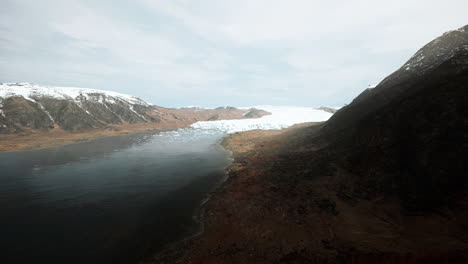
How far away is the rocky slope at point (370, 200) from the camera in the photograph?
1068cm

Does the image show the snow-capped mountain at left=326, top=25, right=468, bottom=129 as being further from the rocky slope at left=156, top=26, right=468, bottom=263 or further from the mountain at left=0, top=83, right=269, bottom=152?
the mountain at left=0, top=83, right=269, bottom=152

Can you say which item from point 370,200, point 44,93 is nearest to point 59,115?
point 44,93

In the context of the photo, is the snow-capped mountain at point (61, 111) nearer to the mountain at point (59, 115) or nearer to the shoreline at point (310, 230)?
the mountain at point (59, 115)

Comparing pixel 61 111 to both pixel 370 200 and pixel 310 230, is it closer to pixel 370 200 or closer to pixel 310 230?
pixel 310 230

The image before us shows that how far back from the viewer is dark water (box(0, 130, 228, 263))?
1258cm

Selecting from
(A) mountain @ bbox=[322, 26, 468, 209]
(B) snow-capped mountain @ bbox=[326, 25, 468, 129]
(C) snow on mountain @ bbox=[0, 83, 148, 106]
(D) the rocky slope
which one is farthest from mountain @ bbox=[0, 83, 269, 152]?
(B) snow-capped mountain @ bbox=[326, 25, 468, 129]

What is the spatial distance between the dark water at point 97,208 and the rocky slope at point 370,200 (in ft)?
9.84

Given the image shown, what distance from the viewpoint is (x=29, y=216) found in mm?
16953

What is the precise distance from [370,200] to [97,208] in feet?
87.6

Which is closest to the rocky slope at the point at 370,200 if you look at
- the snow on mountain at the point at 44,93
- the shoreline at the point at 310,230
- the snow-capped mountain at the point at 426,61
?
the shoreline at the point at 310,230

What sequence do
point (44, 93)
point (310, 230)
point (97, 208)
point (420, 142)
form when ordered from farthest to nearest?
1. point (44, 93)
2. point (97, 208)
3. point (420, 142)
4. point (310, 230)

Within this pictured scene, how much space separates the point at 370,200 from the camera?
1559 cm

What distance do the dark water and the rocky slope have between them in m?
3.00

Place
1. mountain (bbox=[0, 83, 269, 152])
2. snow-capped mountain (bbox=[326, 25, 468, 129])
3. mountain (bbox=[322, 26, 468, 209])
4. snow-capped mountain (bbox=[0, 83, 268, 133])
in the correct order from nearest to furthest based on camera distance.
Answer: mountain (bbox=[322, 26, 468, 209]), snow-capped mountain (bbox=[326, 25, 468, 129]), mountain (bbox=[0, 83, 269, 152]), snow-capped mountain (bbox=[0, 83, 268, 133])
